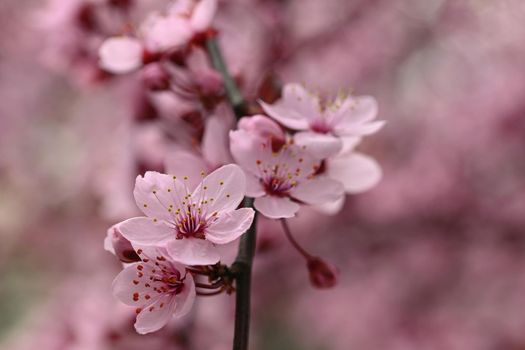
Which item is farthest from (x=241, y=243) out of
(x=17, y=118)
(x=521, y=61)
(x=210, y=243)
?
(x=17, y=118)

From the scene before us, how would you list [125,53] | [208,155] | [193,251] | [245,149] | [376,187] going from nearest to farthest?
[193,251] < [245,149] < [208,155] < [125,53] < [376,187]

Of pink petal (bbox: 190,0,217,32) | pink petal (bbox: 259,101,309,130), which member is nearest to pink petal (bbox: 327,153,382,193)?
pink petal (bbox: 259,101,309,130)

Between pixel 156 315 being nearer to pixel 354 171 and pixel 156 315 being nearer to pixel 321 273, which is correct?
pixel 321 273

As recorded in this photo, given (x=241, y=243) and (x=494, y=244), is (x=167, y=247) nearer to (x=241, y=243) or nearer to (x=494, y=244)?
(x=241, y=243)

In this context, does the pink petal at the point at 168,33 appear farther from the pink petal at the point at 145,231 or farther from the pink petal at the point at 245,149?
the pink petal at the point at 145,231

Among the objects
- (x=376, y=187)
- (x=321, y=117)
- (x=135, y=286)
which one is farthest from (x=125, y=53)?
(x=376, y=187)

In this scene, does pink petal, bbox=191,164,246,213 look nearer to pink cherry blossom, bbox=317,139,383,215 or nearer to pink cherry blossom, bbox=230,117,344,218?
pink cherry blossom, bbox=230,117,344,218
